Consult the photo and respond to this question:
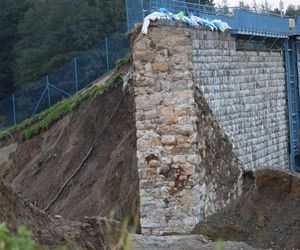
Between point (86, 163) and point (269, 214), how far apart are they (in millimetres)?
11980

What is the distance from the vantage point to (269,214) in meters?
11.5

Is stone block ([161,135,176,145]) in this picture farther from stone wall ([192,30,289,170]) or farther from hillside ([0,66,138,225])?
hillside ([0,66,138,225])

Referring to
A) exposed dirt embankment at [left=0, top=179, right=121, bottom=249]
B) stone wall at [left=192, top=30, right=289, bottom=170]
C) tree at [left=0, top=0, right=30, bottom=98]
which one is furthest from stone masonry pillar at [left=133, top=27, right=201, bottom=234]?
tree at [left=0, top=0, right=30, bottom=98]

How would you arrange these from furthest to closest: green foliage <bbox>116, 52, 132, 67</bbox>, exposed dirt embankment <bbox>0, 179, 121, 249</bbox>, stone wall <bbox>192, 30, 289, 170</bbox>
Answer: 1. green foliage <bbox>116, 52, 132, 67</bbox>
2. stone wall <bbox>192, 30, 289, 170</bbox>
3. exposed dirt embankment <bbox>0, 179, 121, 249</bbox>

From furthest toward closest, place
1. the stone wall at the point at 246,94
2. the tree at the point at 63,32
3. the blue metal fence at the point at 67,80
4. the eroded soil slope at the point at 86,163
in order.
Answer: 1. the tree at the point at 63,32
2. the blue metal fence at the point at 67,80
3. the eroded soil slope at the point at 86,163
4. the stone wall at the point at 246,94

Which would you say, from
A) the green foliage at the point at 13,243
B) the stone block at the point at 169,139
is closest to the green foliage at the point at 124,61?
the stone block at the point at 169,139

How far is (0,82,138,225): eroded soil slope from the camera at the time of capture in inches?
738

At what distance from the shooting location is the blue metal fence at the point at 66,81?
1203 inches

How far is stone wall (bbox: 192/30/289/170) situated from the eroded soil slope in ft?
9.03

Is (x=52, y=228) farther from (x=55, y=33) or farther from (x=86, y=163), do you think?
(x=55, y=33)

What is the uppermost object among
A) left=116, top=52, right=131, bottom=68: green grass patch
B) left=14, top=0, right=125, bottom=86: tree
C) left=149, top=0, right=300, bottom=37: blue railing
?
left=14, top=0, right=125, bottom=86: tree

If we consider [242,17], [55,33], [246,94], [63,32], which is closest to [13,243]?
[246,94]

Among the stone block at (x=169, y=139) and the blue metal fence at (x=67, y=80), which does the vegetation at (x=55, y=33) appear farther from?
the stone block at (x=169, y=139)

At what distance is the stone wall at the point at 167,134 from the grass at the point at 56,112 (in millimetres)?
9495
